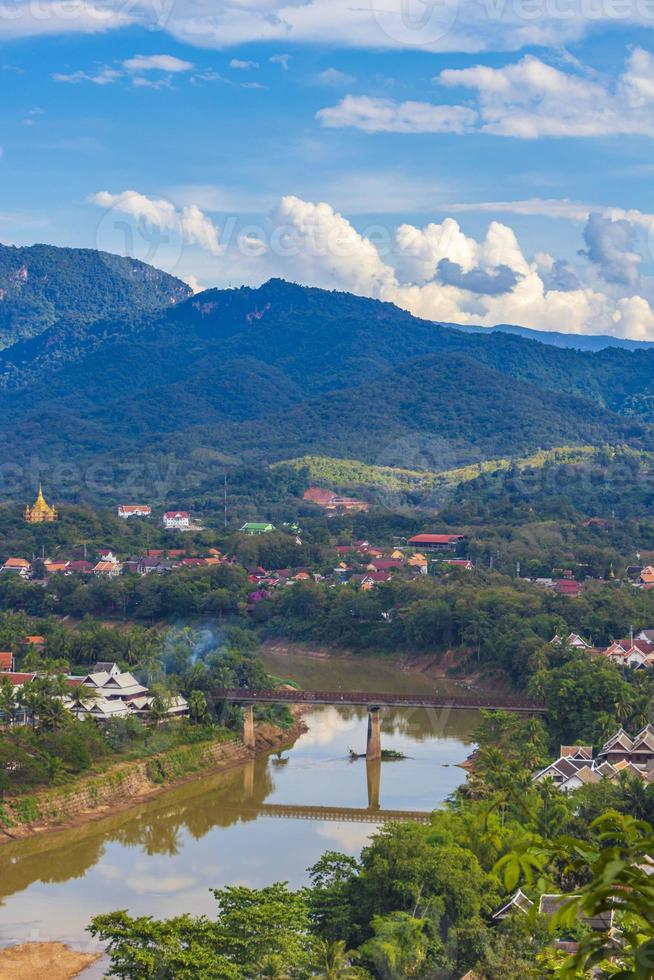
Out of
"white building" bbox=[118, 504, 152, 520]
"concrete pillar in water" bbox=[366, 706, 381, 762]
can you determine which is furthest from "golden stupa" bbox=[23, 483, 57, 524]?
"concrete pillar in water" bbox=[366, 706, 381, 762]

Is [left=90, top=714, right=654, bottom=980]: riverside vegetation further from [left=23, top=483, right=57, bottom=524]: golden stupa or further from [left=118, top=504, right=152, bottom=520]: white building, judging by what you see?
[left=118, top=504, right=152, bottom=520]: white building

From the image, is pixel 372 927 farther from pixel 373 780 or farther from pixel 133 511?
pixel 133 511

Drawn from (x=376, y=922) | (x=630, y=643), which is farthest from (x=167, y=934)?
(x=630, y=643)

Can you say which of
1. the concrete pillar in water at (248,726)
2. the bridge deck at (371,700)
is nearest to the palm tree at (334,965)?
the bridge deck at (371,700)

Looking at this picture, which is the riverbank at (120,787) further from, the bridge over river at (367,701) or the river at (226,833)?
the bridge over river at (367,701)

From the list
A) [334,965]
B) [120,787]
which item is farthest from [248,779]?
[334,965]
